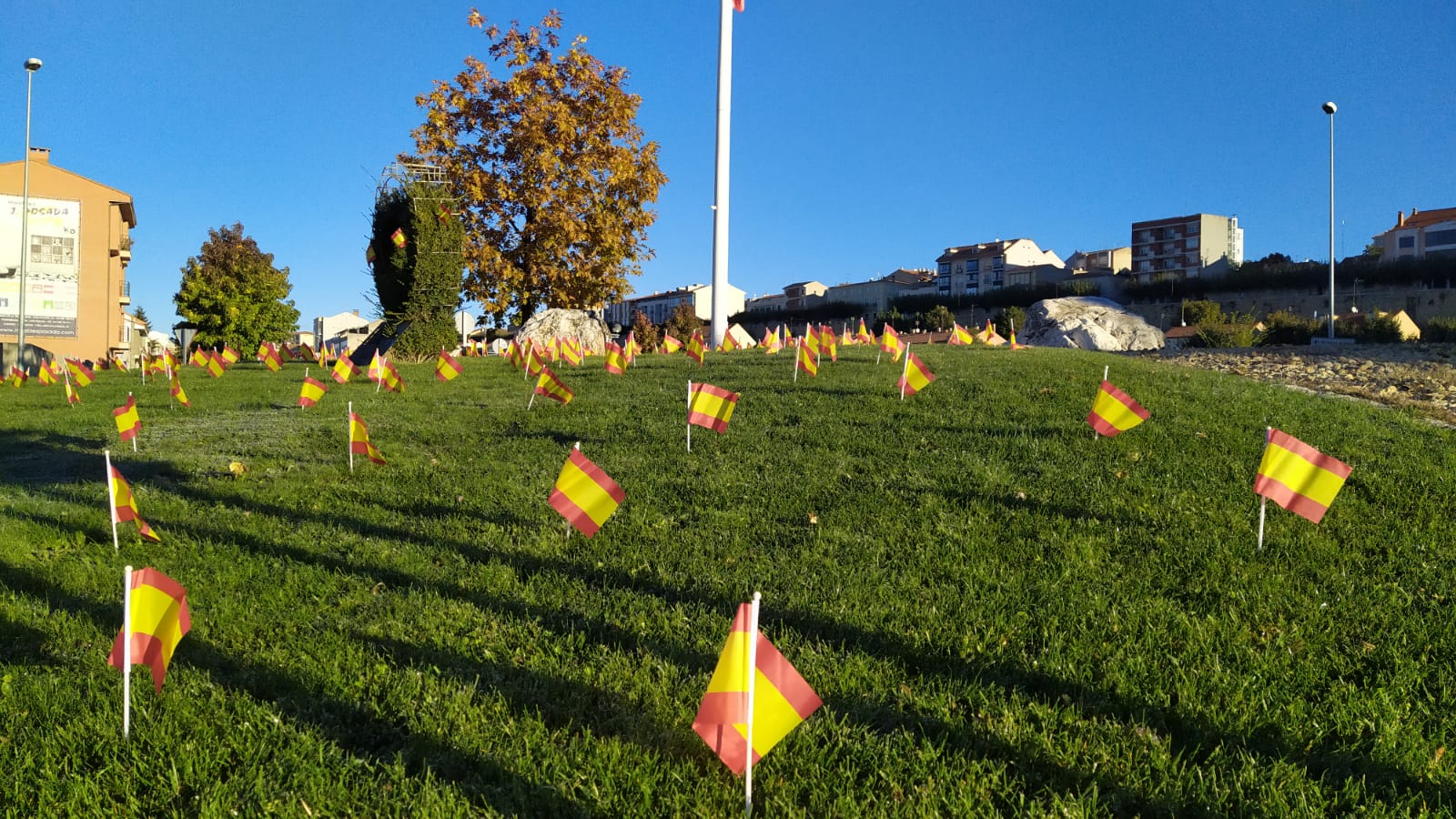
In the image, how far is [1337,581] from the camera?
14.4 ft

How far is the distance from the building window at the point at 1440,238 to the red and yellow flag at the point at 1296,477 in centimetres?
9464

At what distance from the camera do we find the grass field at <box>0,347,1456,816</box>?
2824mm

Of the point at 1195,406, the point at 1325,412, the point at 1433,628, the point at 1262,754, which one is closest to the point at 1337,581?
the point at 1433,628

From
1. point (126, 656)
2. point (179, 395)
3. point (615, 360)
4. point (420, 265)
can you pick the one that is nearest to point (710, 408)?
point (126, 656)

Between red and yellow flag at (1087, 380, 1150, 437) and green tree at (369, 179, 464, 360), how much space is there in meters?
16.6

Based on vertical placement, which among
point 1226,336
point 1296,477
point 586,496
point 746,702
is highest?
point 1226,336

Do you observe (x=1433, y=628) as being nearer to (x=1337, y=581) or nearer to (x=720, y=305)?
(x=1337, y=581)

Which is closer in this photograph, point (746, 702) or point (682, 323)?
point (746, 702)

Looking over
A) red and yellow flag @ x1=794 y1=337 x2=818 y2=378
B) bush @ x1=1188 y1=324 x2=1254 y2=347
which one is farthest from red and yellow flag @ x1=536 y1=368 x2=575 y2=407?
bush @ x1=1188 y1=324 x2=1254 y2=347

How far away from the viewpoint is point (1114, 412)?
6801 mm

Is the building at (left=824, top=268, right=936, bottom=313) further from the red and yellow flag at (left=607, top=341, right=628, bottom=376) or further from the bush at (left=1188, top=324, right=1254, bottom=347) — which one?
the red and yellow flag at (left=607, top=341, right=628, bottom=376)

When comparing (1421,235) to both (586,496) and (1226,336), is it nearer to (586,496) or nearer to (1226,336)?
(1226,336)

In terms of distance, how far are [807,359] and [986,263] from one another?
302 feet

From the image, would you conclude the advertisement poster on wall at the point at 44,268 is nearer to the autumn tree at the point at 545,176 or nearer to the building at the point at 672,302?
the autumn tree at the point at 545,176
